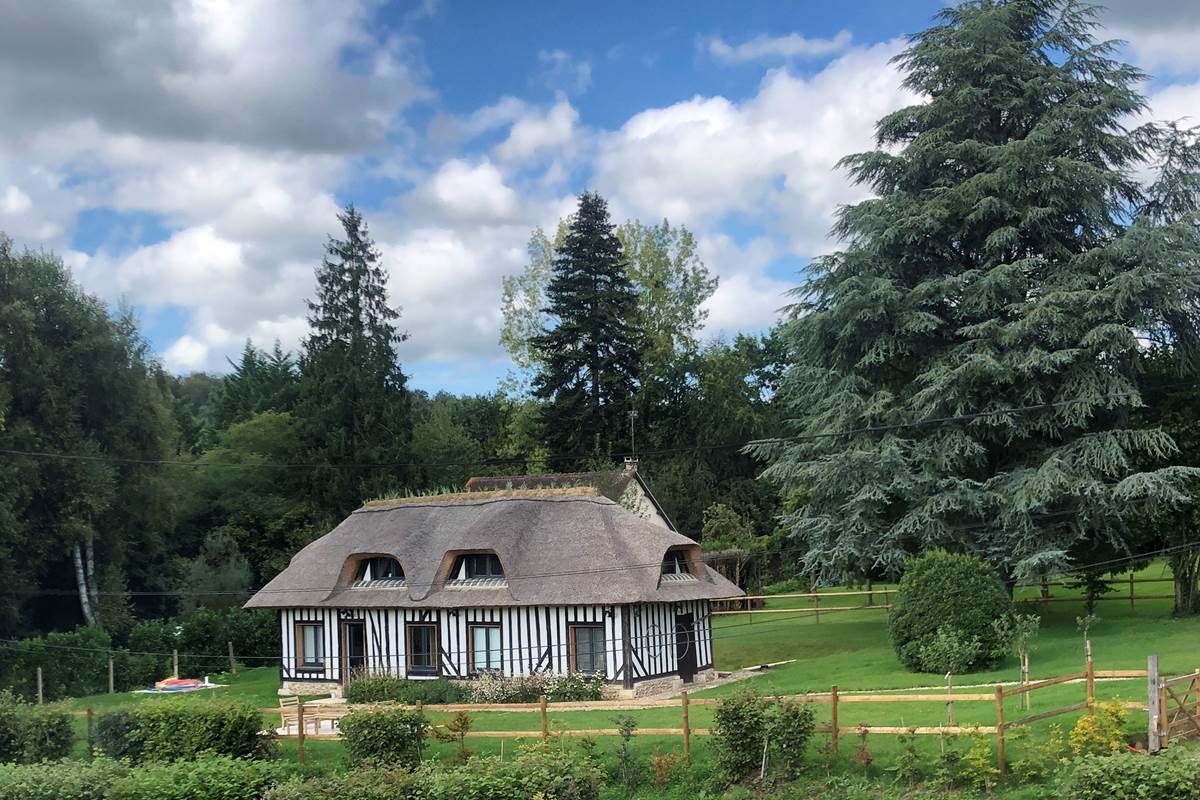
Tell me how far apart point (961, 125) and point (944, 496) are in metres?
10.8

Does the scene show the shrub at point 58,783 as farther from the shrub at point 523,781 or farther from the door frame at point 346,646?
the door frame at point 346,646

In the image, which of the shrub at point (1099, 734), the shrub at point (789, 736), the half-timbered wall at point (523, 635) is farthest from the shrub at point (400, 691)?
the shrub at point (1099, 734)

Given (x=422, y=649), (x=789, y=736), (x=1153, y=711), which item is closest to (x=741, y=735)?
(x=789, y=736)

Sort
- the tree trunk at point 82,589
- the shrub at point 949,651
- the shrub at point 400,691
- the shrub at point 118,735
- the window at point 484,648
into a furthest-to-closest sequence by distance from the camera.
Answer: the tree trunk at point 82,589
the window at point 484,648
the shrub at point 400,691
the shrub at point 949,651
the shrub at point 118,735

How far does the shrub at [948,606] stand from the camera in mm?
24672

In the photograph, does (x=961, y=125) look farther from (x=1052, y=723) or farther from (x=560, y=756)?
(x=560, y=756)

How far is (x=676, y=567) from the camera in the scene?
→ 2923cm

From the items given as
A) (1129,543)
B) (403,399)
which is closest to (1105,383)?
(1129,543)

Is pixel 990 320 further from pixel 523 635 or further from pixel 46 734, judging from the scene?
pixel 46 734

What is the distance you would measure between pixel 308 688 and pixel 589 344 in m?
24.0

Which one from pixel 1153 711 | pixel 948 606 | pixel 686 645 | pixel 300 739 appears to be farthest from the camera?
pixel 686 645

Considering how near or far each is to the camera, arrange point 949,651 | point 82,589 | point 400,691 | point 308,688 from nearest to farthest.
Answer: point 949,651 < point 400,691 < point 308,688 < point 82,589

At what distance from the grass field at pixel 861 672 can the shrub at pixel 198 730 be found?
462 mm

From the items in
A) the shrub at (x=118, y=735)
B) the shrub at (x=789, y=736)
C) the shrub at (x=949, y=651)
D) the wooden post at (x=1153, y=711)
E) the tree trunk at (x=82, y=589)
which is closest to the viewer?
the wooden post at (x=1153, y=711)
